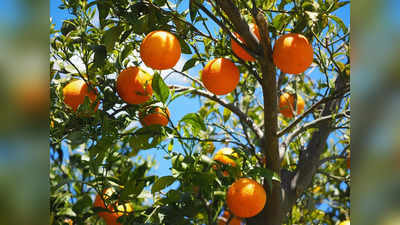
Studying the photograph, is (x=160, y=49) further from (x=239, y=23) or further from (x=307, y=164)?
(x=307, y=164)

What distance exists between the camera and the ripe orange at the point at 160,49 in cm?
76

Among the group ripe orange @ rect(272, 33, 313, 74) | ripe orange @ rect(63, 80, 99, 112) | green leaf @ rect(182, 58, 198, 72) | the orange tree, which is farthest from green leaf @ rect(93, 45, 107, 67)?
ripe orange @ rect(272, 33, 313, 74)

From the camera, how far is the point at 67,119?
2.76ft

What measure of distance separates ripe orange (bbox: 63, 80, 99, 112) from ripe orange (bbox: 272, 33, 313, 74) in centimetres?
Result: 41

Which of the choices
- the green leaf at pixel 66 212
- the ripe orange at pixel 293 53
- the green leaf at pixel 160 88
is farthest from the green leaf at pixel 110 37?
the green leaf at pixel 66 212

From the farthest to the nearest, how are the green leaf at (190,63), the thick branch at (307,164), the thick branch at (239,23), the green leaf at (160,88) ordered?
the thick branch at (307,164), the green leaf at (190,63), the thick branch at (239,23), the green leaf at (160,88)

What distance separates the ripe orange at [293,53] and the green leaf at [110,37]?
326 mm

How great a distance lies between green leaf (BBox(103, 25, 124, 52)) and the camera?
73cm

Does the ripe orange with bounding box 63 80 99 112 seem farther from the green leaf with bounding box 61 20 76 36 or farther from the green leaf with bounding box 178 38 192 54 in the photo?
the green leaf with bounding box 178 38 192 54

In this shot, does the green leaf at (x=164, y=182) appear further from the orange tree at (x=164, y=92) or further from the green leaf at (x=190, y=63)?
the green leaf at (x=190, y=63)
